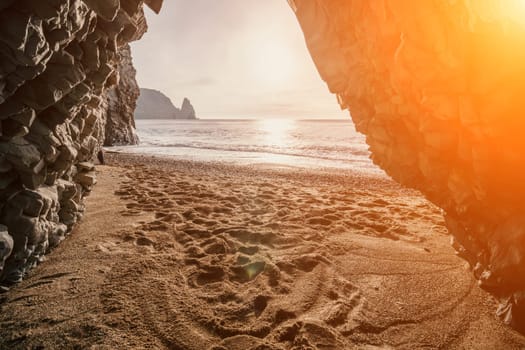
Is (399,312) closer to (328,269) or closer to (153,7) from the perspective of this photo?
(328,269)

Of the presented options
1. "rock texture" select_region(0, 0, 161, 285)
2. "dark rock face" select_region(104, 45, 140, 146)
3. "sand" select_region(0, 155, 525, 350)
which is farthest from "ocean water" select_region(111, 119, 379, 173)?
"rock texture" select_region(0, 0, 161, 285)

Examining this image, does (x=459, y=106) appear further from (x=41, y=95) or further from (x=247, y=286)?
(x=41, y=95)

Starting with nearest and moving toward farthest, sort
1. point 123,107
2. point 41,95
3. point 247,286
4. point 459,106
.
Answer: point 41,95 → point 459,106 → point 247,286 → point 123,107

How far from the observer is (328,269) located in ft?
15.8

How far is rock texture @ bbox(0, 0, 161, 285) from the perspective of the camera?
280 cm

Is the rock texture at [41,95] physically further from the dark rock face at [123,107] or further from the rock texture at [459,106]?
the dark rock face at [123,107]

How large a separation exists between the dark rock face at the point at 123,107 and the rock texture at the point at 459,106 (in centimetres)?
2525

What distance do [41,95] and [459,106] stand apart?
17.9 feet

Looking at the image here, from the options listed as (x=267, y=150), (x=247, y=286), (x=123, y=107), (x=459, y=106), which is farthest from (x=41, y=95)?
(x=123, y=107)

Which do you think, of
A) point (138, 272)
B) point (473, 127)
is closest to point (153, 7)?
point (138, 272)

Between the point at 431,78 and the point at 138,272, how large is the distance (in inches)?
209

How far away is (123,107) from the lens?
1073 inches

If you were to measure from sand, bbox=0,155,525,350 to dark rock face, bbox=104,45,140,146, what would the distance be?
70.0 ft

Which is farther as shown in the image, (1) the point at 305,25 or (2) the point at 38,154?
(1) the point at 305,25
